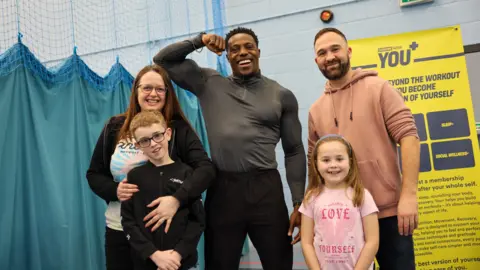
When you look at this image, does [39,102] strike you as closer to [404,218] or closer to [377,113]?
[377,113]

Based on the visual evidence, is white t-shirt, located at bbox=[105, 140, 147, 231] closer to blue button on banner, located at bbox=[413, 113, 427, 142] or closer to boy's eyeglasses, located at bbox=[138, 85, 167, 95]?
boy's eyeglasses, located at bbox=[138, 85, 167, 95]

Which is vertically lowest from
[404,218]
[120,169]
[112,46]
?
[404,218]

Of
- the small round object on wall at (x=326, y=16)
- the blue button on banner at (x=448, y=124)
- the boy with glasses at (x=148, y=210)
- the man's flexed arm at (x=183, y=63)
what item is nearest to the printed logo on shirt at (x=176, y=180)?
the boy with glasses at (x=148, y=210)

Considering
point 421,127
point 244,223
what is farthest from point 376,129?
point 421,127

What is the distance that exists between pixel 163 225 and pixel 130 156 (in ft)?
1.15

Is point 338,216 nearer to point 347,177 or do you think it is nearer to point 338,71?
point 347,177

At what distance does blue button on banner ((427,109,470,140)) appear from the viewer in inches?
127

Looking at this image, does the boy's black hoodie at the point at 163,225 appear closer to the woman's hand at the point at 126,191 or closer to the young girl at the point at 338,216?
the woman's hand at the point at 126,191

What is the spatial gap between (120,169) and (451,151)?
278 centimetres

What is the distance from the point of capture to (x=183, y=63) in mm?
1934

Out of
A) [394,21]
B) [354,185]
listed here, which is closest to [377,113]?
[354,185]

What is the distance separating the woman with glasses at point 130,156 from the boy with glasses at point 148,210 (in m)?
0.05

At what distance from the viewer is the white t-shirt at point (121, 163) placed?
167 centimetres

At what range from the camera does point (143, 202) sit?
1557 mm
